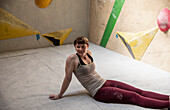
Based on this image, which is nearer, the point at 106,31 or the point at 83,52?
the point at 83,52

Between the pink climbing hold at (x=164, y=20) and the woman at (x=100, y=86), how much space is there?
1492 mm

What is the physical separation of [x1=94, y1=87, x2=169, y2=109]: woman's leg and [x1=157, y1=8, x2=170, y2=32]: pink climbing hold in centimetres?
158

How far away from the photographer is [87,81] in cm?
211

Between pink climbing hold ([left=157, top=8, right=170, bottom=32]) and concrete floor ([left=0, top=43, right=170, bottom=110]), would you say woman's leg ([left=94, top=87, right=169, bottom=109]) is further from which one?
pink climbing hold ([left=157, top=8, right=170, bottom=32])

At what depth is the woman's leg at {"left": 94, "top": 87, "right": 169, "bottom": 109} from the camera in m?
1.92

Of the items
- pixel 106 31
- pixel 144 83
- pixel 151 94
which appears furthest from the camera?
pixel 106 31

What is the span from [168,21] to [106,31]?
177cm

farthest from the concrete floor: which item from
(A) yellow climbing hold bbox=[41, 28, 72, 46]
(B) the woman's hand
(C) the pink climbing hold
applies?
(C) the pink climbing hold

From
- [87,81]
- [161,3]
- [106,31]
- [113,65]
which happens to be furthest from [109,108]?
[106,31]

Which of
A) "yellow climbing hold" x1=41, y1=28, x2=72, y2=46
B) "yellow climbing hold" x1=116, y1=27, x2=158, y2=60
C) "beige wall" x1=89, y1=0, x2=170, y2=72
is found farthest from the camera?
"yellow climbing hold" x1=41, y1=28, x2=72, y2=46

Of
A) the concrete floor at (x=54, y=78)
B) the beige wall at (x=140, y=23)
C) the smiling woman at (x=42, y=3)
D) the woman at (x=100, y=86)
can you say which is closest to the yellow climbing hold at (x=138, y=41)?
the beige wall at (x=140, y=23)

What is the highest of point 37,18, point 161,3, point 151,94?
point 161,3

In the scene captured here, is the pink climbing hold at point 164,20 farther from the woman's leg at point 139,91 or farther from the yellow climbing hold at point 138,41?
the woman's leg at point 139,91

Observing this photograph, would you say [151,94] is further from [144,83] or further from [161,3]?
[161,3]
